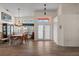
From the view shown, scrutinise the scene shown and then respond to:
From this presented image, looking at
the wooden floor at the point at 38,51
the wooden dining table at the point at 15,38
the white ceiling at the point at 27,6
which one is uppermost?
the white ceiling at the point at 27,6

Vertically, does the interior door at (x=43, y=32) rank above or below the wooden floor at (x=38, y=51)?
above

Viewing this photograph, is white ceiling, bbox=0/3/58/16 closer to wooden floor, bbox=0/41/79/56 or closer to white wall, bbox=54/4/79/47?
white wall, bbox=54/4/79/47

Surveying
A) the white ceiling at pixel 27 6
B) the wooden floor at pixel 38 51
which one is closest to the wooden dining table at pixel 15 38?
the wooden floor at pixel 38 51

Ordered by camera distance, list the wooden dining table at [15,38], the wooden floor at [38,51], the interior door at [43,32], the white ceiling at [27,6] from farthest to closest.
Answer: the interior door at [43,32] → the wooden dining table at [15,38] → the white ceiling at [27,6] → the wooden floor at [38,51]

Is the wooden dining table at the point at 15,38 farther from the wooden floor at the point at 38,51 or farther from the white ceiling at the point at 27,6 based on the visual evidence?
the white ceiling at the point at 27,6

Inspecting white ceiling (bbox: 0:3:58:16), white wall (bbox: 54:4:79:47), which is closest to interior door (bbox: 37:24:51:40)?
white ceiling (bbox: 0:3:58:16)

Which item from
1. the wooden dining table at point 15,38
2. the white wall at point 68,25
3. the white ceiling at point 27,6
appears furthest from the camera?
the wooden dining table at point 15,38

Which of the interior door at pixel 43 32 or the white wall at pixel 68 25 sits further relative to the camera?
the interior door at pixel 43 32

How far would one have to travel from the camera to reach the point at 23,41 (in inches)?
475

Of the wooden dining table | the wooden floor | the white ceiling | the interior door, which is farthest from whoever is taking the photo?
the interior door

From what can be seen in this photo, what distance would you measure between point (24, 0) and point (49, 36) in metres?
9.44

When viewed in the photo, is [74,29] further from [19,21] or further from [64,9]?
[19,21]

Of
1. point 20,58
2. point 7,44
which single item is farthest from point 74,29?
point 20,58

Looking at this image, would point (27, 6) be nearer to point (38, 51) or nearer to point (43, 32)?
point (38, 51)
